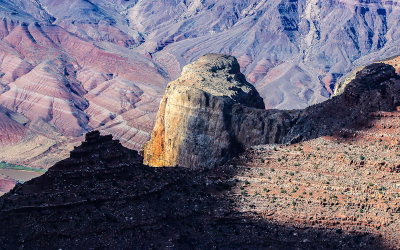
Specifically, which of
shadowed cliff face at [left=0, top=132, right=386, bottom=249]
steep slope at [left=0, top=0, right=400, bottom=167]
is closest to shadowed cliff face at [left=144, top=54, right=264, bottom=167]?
shadowed cliff face at [left=0, top=132, right=386, bottom=249]

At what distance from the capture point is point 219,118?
53875 millimetres

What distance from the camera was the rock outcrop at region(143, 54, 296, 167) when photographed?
52875 mm

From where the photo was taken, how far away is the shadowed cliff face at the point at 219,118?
44719 mm

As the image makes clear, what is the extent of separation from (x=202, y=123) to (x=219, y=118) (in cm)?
175

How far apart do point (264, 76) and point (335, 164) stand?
145 meters

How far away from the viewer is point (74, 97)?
14538 centimetres

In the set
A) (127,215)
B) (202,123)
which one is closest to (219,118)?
(202,123)

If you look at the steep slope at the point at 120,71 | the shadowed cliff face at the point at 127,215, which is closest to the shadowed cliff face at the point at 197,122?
the shadowed cliff face at the point at 127,215

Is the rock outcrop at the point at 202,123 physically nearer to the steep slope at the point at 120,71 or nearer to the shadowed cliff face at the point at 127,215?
the shadowed cliff face at the point at 127,215

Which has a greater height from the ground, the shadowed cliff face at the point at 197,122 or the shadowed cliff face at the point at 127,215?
the shadowed cliff face at the point at 197,122

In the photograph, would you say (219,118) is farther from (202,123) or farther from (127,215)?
(127,215)

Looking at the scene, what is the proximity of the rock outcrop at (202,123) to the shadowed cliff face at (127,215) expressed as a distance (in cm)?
2131

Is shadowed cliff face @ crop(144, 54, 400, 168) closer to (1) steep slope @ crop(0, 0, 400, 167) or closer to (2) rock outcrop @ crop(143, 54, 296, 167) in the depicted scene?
(2) rock outcrop @ crop(143, 54, 296, 167)

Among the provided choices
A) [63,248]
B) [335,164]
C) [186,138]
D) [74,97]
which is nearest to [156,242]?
[63,248]
